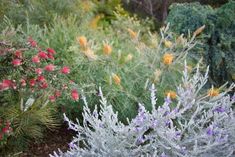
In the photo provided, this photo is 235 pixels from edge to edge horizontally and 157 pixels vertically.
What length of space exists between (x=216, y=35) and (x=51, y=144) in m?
2.32

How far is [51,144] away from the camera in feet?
13.6

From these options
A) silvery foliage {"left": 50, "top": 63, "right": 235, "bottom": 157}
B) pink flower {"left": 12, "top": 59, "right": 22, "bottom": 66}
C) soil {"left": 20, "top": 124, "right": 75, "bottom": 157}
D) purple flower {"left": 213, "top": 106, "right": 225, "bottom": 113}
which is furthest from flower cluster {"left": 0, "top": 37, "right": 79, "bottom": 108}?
purple flower {"left": 213, "top": 106, "right": 225, "bottom": 113}

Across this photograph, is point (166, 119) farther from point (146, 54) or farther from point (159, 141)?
point (146, 54)

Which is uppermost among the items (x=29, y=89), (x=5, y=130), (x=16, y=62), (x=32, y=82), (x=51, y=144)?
(x=16, y=62)

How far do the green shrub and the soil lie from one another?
1.82 meters

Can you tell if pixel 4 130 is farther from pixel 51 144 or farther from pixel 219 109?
pixel 219 109

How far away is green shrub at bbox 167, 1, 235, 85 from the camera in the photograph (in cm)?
480

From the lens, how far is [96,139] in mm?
2811

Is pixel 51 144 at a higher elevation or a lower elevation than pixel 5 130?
lower

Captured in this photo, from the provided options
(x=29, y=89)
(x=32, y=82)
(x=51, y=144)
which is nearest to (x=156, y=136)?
(x=32, y=82)

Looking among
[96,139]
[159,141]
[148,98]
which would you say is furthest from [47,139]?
[159,141]

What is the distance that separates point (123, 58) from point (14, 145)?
1421mm

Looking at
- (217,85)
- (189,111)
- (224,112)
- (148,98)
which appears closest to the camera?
(224,112)

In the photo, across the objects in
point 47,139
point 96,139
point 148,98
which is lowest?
point 47,139
